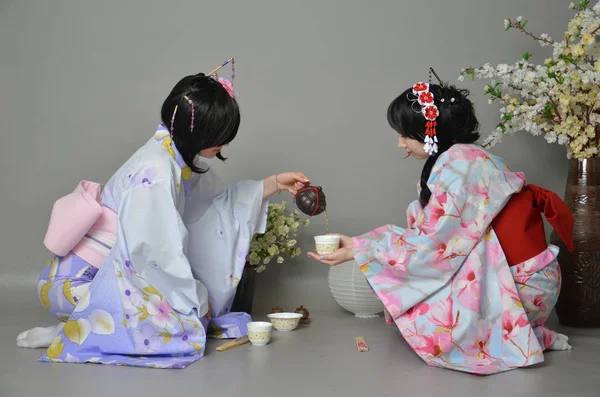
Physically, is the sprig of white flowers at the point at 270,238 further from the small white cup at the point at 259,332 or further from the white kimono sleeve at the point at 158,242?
the white kimono sleeve at the point at 158,242

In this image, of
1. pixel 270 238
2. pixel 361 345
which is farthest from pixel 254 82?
pixel 361 345

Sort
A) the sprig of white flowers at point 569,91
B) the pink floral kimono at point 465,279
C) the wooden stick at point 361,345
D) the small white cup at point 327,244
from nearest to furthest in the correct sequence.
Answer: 1. the pink floral kimono at point 465,279
2. the small white cup at point 327,244
3. the wooden stick at point 361,345
4. the sprig of white flowers at point 569,91

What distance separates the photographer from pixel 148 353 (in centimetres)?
296

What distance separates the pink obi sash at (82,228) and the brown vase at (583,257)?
2247 millimetres

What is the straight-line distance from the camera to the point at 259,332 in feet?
10.7

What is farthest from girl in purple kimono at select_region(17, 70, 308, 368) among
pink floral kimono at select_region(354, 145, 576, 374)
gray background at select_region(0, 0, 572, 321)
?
gray background at select_region(0, 0, 572, 321)

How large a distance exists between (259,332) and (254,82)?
1.94m

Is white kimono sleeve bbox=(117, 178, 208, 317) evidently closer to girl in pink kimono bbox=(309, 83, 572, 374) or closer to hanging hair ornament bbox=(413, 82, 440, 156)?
girl in pink kimono bbox=(309, 83, 572, 374)

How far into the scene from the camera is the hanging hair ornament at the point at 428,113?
314cm

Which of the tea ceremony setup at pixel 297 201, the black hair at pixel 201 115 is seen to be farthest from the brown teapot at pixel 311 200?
the black hair at pixel 201 115

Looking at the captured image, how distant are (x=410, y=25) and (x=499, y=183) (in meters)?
1.99

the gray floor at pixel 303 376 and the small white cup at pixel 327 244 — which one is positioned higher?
the small white cup at pixel 327 244

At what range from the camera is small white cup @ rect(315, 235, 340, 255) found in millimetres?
3039

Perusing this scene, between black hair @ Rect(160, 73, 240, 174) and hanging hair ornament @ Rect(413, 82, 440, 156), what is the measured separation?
816 mm
